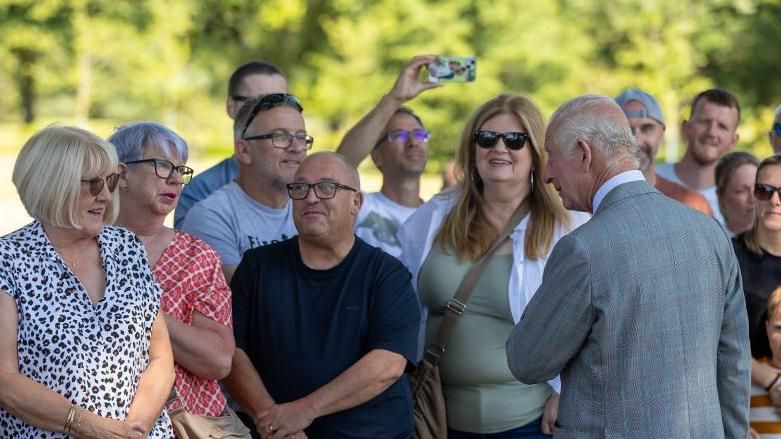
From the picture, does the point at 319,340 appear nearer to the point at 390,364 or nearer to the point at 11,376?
the point at 390,364

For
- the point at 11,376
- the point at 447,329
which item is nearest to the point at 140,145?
the point at 11,376

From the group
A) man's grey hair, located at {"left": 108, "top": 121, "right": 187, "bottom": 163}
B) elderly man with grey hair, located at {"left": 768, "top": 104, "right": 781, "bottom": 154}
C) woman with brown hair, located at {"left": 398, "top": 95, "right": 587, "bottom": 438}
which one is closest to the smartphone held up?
woman with brown hair, located at {"left": 398, "top": 95, "right": 587, "bottom": 438}

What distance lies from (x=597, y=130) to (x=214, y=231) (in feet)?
6.69

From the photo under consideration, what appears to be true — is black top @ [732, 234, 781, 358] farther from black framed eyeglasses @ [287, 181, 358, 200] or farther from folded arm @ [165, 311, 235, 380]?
folded arm @ [165, 311, 235, 380]

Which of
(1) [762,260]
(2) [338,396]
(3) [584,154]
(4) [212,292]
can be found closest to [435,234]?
(2) [338,396]

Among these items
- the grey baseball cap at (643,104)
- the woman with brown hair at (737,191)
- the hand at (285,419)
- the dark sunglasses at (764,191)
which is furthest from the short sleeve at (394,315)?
the woman with brown hair at (737,191)

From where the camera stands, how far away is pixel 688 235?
3.14 metres

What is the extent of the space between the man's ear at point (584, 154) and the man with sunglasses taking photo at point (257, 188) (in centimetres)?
187

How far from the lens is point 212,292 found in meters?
3.90

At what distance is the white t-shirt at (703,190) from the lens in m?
6.62

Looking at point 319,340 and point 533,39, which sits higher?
point 533,39

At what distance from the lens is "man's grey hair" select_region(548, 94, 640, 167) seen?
3221 mm

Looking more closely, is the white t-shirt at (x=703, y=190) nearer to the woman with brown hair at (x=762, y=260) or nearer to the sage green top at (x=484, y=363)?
the woman with brown hair at (x=762, y=260)

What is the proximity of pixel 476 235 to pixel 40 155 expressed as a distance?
82.4 inches
